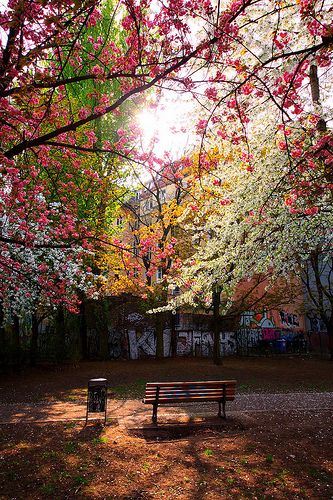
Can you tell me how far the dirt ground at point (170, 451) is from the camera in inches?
182

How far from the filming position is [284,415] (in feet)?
26.6

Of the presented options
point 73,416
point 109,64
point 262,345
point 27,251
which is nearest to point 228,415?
point 73,416

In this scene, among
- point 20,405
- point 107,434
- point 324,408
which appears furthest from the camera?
point 20,405

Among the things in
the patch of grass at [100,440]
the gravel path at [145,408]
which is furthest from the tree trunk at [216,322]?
the patch of grass at [100,440]

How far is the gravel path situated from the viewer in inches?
324

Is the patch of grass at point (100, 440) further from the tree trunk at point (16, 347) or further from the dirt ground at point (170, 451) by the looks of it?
the tree trunk at point (16, 347)

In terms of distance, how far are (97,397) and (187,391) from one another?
1.85 meters

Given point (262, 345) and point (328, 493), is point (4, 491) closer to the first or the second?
point (328, 493)

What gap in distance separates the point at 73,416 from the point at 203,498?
4.96m

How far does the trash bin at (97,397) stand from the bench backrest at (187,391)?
0.89m

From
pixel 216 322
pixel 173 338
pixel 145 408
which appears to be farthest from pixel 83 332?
pixel 145 408

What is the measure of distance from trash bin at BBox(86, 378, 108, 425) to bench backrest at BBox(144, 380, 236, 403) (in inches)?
35.0

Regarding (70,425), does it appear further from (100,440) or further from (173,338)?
(173,338)

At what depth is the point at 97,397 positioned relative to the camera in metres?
7.66
